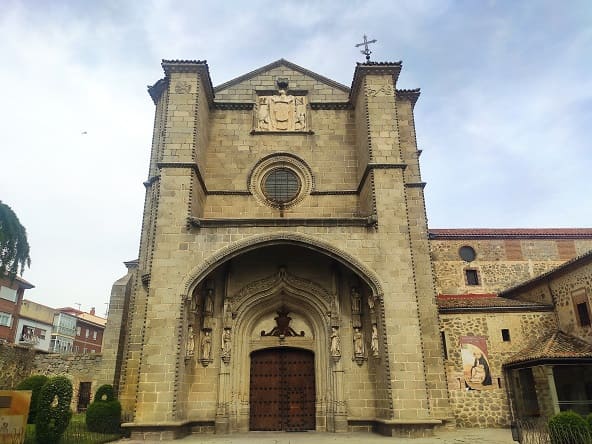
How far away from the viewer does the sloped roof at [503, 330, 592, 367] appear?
476 inches

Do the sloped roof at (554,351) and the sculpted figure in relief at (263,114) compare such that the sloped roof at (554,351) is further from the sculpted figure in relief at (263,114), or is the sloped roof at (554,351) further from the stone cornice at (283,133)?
the sculpted figure in relief at (263,114)

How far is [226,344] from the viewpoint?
12078 millimetres

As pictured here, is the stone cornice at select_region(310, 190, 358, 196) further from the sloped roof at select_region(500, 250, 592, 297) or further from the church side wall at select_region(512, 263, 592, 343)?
the church side wall at select_region(512, 263, 592, 343)

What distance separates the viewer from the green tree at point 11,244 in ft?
38.8

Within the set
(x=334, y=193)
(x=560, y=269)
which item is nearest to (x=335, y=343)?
(x=334, y=193)

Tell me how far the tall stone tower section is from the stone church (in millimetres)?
41

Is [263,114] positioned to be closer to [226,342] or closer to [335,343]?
[226,342]

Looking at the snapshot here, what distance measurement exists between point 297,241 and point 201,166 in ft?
13.8

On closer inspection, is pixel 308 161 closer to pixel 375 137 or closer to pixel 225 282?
pixel 375 137

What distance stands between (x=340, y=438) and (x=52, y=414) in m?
6.16

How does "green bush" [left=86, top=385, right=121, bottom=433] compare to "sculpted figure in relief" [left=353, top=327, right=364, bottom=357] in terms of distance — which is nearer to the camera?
"green bush" [left=86, top=385, right=121, bottom=433]

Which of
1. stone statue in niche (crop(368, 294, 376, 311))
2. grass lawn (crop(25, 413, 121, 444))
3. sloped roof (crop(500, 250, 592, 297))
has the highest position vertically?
sloped roof (crop(500, 250, 592, 297))

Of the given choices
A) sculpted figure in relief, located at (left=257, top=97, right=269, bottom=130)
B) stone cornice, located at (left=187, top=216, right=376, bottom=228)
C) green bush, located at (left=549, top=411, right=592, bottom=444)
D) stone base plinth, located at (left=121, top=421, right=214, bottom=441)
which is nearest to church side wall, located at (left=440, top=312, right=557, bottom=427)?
stone cornice, located at (left=187, top=216, right=376, bottom=228)

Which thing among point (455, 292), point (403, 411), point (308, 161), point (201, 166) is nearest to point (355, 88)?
point (308, 161)
